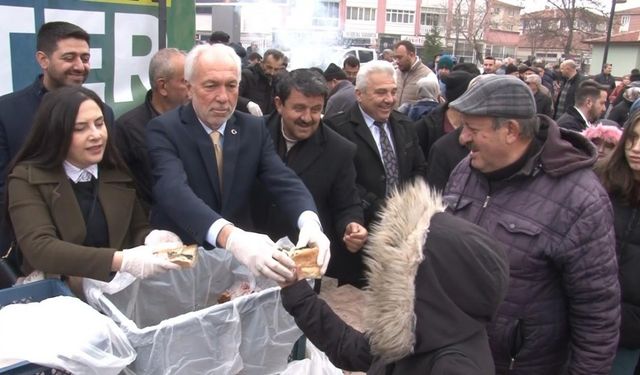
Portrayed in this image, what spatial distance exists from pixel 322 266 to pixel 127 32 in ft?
9.51

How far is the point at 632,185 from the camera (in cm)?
237

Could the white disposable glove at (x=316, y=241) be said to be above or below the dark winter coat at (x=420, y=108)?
below

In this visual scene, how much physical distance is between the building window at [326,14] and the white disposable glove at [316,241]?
123ft

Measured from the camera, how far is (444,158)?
131 inches

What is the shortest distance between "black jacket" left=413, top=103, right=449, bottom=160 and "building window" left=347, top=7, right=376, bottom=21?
5262cm

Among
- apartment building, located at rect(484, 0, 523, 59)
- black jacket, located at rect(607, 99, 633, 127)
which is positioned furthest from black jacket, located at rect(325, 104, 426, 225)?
apartment building, located at rect(484, 0, 523, 59)

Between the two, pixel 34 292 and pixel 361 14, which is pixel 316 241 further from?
pixel 361 14

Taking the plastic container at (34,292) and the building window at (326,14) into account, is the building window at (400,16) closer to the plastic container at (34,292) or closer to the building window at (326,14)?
the building window at (326,14)

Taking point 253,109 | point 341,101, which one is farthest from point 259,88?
point 253,109

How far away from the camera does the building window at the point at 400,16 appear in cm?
5625

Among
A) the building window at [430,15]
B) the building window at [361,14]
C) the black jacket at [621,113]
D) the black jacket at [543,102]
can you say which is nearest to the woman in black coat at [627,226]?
the black jacket at [543,102]

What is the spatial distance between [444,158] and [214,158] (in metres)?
1.68

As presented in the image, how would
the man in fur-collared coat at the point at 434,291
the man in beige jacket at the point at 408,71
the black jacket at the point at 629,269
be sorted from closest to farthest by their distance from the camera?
the man in fur-collared coat at the point at 434,291 < the black jacket at the point at 629,269 < the man in beige jacket at the point at 408,71

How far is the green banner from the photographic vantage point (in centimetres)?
334
